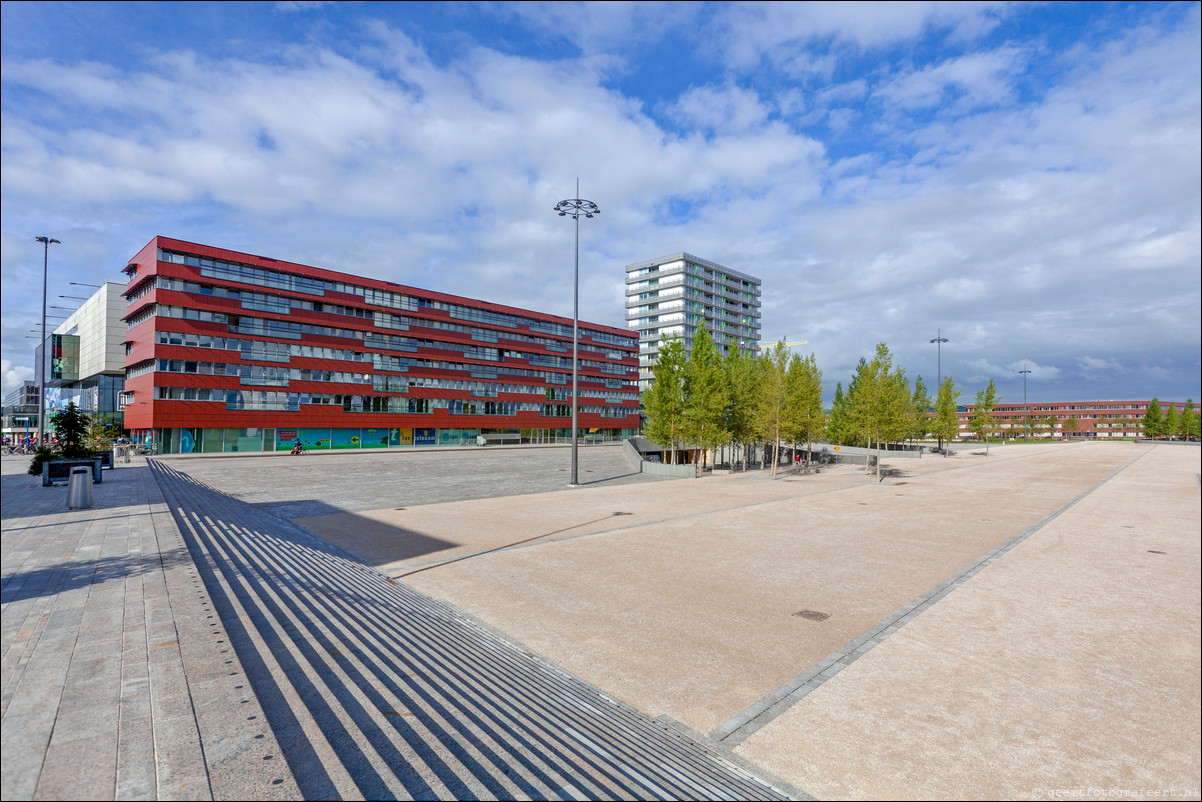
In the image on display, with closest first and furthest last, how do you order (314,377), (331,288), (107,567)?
(107,567)
(314,377)
(331,288)

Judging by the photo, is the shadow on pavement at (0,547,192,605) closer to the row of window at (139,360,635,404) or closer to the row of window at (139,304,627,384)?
the row of window at (139,360,635,404)

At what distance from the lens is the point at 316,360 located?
214 ft

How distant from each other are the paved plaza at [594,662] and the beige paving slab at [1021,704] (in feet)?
0.11

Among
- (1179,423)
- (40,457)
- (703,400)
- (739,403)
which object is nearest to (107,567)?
(1179,423)

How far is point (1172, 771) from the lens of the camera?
2850 mm

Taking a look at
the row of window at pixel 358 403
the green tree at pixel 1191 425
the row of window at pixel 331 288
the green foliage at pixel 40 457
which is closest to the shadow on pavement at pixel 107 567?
the green tree at pixel 1191 425

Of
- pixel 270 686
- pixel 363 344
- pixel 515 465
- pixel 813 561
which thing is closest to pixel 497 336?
pixel 363 344

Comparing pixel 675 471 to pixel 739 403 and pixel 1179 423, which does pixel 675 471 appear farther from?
pixel 1179 423

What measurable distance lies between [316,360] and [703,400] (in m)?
47.4

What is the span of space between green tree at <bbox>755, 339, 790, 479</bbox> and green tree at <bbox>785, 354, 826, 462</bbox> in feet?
2.18

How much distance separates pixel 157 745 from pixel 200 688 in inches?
44.5

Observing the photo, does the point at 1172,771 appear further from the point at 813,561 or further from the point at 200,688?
the point at 813,561

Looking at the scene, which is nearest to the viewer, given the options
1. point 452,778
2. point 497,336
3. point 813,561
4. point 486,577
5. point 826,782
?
point 452,778

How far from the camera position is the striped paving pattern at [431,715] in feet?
15.1
